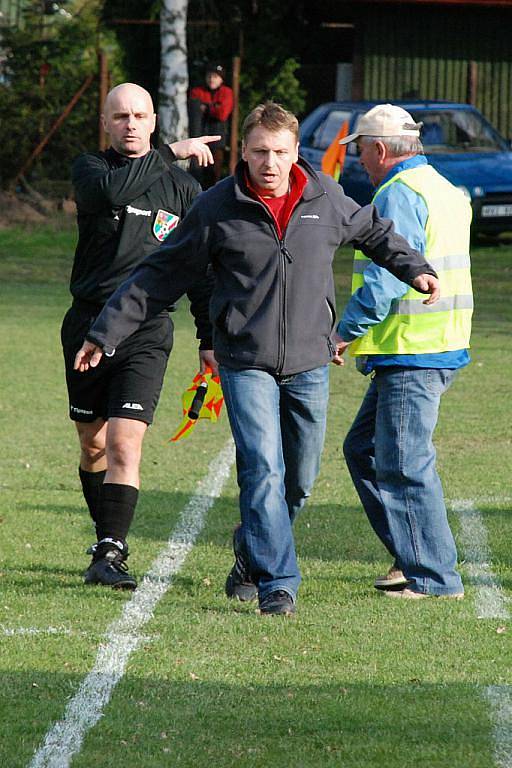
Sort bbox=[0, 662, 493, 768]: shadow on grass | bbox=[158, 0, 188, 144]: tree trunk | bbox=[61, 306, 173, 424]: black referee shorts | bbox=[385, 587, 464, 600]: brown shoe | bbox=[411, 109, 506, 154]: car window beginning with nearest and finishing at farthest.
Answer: bbox=[0, 662, 493, 768]: shadow on grass < bbox=[385, 587, 464, 600]: brown shoe < bbox=[61, 306, 173, 424]: black referee shorts < bbox=[411, 109, 506, 154]: car window < bbox=[158, 0, 188, 144]: tree trunk

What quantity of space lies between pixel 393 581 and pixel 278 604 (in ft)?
2.41

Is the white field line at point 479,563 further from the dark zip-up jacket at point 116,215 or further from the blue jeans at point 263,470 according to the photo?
the dark zip-up jacket at point 116,215

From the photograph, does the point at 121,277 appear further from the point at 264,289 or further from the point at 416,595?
the point at 416,595

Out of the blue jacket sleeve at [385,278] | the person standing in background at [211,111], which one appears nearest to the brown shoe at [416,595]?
the blue jacket sleeve at [385,278]

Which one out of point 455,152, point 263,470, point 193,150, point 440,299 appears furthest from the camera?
point 455,152

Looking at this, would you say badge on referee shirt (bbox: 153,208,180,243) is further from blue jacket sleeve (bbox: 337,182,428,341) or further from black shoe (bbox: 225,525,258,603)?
black shoe (bbox: 225,525,258,603)

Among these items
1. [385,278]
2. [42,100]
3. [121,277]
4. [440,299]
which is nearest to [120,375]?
[121,277]

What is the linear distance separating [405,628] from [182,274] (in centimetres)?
162

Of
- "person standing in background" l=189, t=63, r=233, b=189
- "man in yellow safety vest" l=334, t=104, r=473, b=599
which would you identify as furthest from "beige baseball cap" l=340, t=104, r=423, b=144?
"person standing in background" l=189, t=63, r=233, b=189

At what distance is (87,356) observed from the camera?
581 centimetres

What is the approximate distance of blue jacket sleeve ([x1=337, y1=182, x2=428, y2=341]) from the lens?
236 inches

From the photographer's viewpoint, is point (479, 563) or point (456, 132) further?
point (456, 132)

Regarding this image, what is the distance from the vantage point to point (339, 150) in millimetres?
11984

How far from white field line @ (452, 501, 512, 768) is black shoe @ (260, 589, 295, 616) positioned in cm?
75
